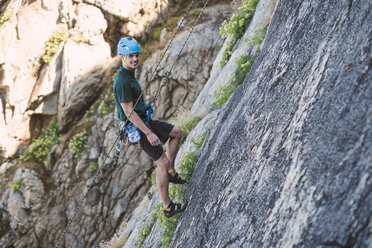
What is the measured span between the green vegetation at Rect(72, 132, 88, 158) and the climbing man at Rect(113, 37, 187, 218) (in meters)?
9.82

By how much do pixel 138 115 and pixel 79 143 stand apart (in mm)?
10166

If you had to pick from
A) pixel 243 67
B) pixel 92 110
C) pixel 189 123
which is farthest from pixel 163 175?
Result: pixel 92 110

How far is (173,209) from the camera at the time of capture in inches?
207

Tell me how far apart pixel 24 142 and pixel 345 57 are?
16.2 meters

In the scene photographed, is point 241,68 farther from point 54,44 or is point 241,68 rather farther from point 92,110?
point 54,44

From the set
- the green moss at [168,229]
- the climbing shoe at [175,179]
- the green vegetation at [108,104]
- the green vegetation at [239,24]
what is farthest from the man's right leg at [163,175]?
the green vegetation at [108,104]

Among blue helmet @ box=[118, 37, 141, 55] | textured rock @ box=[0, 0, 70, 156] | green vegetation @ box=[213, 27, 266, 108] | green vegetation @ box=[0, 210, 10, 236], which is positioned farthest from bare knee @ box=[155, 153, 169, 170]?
textured rock @ box=[0, 0, 70, 156]

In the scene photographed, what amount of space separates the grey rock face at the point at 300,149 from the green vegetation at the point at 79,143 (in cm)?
1052

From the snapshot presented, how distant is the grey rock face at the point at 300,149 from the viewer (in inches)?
92.3

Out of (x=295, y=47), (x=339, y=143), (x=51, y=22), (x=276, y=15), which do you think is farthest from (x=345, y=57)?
(x=51, y=22)

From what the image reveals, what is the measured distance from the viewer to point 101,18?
1603 cm

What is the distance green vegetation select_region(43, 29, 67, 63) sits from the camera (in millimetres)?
16094

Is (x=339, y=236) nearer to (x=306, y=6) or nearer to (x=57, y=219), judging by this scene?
(x=306, y=6)

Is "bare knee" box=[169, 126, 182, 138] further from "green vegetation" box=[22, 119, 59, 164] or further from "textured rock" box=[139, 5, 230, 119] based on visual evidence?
"green vegetation" box=[22, 119, 59, 164]
